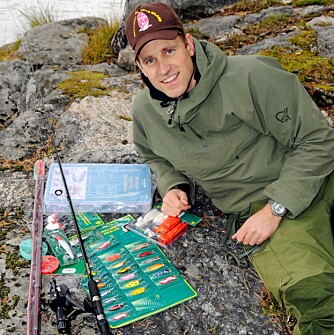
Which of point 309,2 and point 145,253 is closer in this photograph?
point 145,253

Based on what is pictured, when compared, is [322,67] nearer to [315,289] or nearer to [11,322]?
Result: [315,289]

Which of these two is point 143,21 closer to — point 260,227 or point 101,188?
point 260,227

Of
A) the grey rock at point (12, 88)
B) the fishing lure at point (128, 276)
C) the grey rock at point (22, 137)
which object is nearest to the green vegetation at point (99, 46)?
the grey rock at point (12, 88)

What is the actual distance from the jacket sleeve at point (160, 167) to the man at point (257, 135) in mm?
369

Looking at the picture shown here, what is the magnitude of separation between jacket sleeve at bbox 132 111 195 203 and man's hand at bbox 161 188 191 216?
2.6 inches

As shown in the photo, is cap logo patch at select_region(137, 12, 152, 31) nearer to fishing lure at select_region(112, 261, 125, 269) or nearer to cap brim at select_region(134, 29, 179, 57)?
cap brim at select_region(134, 29, 179, 57)

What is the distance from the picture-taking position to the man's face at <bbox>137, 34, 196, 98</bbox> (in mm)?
3324

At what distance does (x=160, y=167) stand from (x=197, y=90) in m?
0.92

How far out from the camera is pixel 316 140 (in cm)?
335

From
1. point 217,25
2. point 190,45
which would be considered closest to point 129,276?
point 190,45

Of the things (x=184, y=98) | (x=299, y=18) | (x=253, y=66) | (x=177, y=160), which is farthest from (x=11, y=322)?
(x=299, y=18)

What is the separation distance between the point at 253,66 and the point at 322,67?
282cm

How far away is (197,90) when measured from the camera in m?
3.38

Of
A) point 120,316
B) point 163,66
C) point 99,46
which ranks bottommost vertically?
point 120,316
